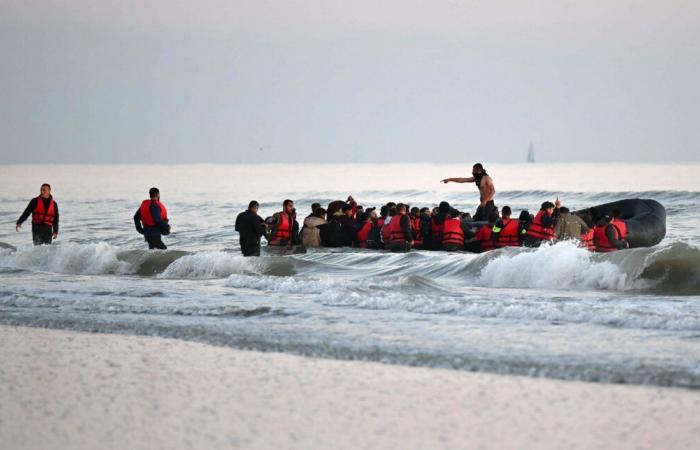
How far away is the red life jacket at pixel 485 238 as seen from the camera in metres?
19.3

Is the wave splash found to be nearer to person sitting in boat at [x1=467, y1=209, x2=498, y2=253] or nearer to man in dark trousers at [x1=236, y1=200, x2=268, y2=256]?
man in dark trousers at [x1=236, y1=200, x2=268, y2=256]

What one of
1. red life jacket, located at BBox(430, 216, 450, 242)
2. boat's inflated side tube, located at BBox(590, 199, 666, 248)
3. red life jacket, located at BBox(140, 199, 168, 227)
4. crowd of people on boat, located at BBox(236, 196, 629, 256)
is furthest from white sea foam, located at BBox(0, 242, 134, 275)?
boat's inflated side tube, located at BBox(590, 199, 666, 248)

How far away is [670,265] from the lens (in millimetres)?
14062

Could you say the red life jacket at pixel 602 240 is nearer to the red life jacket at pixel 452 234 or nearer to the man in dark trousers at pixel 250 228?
the red life jacket at pixel 452 234

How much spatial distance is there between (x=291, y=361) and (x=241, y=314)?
276 centimetres

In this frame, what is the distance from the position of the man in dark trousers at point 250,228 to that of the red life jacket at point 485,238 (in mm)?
4037

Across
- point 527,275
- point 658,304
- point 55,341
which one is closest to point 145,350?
point 55,341

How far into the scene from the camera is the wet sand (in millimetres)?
5988

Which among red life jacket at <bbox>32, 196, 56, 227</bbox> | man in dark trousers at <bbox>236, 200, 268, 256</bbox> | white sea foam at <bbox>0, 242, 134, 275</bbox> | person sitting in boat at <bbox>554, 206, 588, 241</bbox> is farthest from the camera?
red life jacket at <bbox>32, 196, 56, 227</bbox>

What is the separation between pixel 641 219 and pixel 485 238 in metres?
3.03

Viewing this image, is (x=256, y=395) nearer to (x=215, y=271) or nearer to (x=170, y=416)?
(x=170, y=416)

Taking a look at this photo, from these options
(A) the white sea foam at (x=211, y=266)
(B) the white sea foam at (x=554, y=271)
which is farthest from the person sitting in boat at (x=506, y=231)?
(A) the white sea foam at (x=211, y=266)

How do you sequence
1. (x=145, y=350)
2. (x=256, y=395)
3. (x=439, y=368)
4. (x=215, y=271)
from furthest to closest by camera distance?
(x=215, y=271)
(x=145, y=350)
(x=439, y=368)
(x=256, y=395)

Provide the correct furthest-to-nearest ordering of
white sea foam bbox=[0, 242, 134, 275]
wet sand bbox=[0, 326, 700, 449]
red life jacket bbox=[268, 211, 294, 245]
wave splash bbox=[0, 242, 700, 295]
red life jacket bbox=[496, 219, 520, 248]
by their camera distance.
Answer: red life jacket bbox=[268, 211, 294, 245] → white sea foam bbox=[0, 242, 134, 275] → red life jacket bbox=[496, 219, 520, 248] → wave splash bbox=[0, 242, 700, 295] → wet sand bbox=[0, 326, 700, 449]
